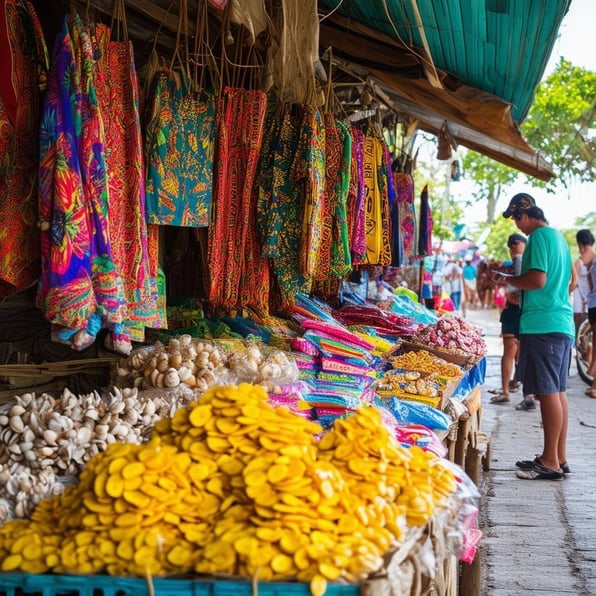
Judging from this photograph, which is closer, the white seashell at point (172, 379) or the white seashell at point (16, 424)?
the white seashell at point (16, 424)

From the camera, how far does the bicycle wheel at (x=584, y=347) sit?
9391 mm

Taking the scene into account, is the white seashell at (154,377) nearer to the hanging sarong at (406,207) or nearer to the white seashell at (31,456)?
the white seashell at (31,456)

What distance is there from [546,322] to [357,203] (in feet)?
5.91

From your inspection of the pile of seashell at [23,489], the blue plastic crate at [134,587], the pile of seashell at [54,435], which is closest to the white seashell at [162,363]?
the pile of seashell at [54,435]

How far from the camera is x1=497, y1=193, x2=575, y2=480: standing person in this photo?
495 cm

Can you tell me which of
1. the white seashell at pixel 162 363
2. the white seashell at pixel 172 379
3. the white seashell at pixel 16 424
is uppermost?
the white seashell at pixel 162 363

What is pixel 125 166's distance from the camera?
2.55 m

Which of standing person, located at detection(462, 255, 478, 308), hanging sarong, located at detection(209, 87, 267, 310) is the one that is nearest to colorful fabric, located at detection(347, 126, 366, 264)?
hanging sarong, located at detection(209, 87, 267, 310)

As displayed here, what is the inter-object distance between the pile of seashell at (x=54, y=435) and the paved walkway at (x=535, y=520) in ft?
7.12

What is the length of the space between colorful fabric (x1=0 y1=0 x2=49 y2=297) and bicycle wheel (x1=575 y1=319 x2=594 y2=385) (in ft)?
27.9

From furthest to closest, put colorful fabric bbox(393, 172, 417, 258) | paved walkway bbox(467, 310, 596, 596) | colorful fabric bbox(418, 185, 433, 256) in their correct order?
colorful fabric bbox(418, 185, 433, 256) < colorful fabric bbox(393, 172, 417, 258) < paved walkway bbox(467, 310, 596, 596)

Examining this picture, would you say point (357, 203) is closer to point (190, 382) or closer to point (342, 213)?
point (342, 213)

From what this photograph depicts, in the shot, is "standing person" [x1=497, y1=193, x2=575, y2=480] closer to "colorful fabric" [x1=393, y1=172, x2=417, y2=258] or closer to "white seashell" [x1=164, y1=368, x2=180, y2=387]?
"colorful fabric" [x1=393, y1=172, x2=417, y2=258]

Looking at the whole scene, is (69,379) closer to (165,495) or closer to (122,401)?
(122,401)
